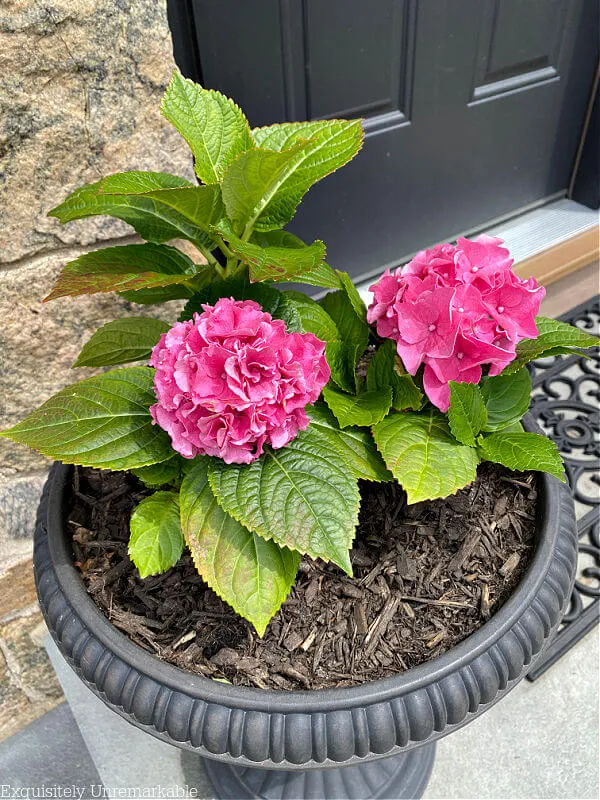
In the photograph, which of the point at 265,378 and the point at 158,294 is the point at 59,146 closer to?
the point at 158,294

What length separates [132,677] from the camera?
753mm

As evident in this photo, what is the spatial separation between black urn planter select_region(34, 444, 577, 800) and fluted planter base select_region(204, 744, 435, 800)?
0.43 meters

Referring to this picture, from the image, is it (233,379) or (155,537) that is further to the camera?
(155,537)

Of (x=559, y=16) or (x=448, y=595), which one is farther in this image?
(x=559, y=16)

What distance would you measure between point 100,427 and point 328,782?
0.78 meters

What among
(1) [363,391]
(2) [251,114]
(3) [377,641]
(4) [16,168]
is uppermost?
(4) [16,168]

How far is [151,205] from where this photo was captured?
795 millimetres

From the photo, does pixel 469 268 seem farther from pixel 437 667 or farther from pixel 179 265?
pixel 437 667

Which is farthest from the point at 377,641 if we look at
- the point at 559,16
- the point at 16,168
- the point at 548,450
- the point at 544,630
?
the point at 559,16

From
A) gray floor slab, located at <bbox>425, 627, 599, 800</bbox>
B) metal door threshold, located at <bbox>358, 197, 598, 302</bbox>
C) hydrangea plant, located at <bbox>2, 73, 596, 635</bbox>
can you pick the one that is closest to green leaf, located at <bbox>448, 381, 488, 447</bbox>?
hydrangea plant, located at <bbox>2, 73, 596, 635</bbox>

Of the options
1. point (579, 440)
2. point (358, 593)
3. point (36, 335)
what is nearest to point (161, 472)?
point (358, 593)

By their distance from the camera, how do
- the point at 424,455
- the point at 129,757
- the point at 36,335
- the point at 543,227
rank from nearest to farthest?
the point at 424,455 < the point at 36,335 < the point at 129,757 < the point at 543,227

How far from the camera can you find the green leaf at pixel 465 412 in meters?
0.79

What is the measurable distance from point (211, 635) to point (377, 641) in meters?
0.21
